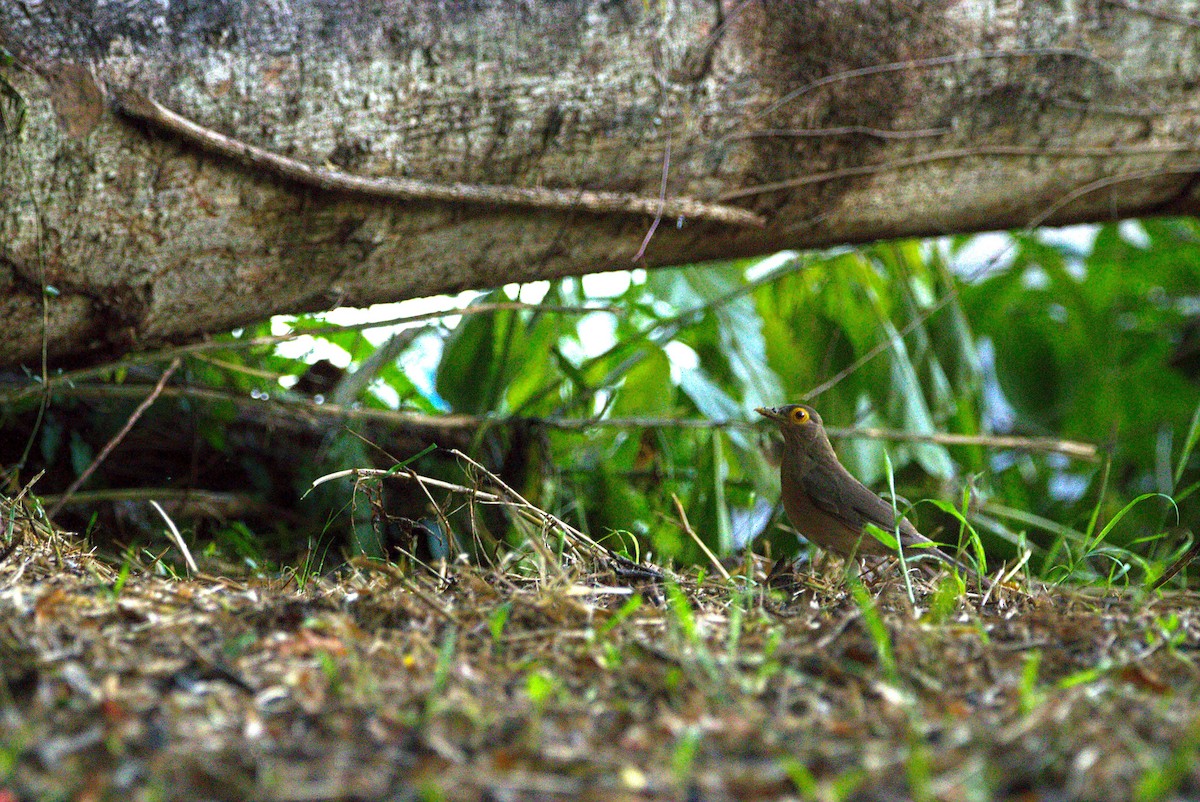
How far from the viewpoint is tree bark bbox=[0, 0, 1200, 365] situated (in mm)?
2627

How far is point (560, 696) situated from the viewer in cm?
151

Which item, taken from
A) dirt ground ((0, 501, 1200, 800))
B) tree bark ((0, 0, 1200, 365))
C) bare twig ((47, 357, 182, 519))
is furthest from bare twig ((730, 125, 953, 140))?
bare twig ((47, 357, 182, 519))

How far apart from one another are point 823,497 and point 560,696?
1656 millimetres

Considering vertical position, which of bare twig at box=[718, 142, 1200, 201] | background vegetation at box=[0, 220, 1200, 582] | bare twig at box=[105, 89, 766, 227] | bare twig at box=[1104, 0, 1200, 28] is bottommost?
background vegetation at box=[0, 220, 1200, 582]

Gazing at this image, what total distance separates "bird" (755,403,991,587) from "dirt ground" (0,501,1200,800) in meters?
0.80

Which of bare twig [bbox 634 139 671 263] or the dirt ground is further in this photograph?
bare twig [bbox 634 139 671 263]

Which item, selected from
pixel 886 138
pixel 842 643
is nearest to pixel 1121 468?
pixel 886 138

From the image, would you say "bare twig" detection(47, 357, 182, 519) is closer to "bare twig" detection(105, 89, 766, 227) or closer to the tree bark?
the tree bark

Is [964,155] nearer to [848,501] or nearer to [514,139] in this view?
[848,501]

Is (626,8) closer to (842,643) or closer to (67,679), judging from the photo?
(842,643)

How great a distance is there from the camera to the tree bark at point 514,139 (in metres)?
2.63

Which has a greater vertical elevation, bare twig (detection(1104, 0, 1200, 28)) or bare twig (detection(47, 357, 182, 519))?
bare twig (detection(1104, 0, 1200, 28))

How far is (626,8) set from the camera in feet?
10.2

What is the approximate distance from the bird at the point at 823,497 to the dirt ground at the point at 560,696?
31.3 inches
